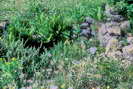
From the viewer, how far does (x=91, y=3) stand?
27.3 ft

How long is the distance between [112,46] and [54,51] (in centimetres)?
100

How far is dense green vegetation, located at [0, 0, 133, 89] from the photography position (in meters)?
5.77

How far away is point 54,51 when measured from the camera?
679 centimetres

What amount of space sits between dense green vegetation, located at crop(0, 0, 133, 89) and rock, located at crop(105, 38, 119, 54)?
13 cm

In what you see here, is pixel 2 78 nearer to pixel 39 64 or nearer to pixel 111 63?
pixel 39 64

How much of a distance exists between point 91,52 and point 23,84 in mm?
1502

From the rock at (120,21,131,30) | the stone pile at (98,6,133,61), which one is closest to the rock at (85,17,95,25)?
the stone pile at (98,6,133,61)

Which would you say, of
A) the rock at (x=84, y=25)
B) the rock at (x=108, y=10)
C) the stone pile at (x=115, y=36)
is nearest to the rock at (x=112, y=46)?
the stone pile at (x=115, y=36)

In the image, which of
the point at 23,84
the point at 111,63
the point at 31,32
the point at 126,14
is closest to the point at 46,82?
the point at 23,84

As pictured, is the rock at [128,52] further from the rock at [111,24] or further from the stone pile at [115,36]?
the rock at [111,24]

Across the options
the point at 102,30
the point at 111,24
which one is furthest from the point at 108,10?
the point at 102,30

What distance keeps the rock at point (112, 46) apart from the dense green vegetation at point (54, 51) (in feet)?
0.44

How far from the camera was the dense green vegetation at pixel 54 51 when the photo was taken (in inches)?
227

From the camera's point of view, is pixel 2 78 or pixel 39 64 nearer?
pixel 2 78
